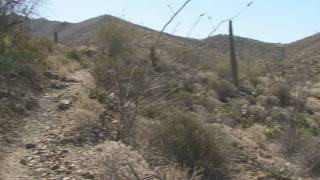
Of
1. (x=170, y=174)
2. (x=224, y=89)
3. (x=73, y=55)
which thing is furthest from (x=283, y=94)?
(x=170, y=174)

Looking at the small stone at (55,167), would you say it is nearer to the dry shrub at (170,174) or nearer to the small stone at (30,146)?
the small stone at (30,146)

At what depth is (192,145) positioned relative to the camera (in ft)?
46.5

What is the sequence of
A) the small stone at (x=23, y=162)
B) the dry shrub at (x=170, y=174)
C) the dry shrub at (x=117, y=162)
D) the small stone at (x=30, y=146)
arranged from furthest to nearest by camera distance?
the small stone at (x=30, y=146) → the small stone at (x=23, y=162) → the dry shrub at (x=170, y=174) → the dry shrub at (x=117, y=162)

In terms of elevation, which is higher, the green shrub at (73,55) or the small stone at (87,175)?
the green shrub at (73,55)

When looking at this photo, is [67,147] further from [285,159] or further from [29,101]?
[285,159]

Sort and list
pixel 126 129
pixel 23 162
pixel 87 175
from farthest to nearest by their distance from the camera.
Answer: pixel 126 129, pixel 23 162, pixel 87 175

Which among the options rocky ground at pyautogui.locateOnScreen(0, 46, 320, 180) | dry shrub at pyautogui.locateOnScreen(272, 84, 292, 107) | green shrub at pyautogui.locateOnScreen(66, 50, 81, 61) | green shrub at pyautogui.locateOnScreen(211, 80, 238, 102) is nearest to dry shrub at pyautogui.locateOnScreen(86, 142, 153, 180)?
rocky ground at pyautogui.locateOnScreen(0, 46, 320, 180)

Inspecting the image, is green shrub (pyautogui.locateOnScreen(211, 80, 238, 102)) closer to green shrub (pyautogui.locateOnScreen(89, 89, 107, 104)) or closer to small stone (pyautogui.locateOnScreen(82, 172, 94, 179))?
green shrub (pyautogui.locateOnScreen(89, 89, 107, 104))

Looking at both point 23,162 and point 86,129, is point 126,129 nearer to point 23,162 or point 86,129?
point 86,129

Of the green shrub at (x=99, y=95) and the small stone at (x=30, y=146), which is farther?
the green shrub at (x=99, y=95)

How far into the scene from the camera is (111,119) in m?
14.8

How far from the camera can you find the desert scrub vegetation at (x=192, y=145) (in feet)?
45.3

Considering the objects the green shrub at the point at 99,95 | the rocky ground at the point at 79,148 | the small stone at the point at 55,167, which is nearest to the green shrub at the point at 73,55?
the rocky ground at the point at 79,148

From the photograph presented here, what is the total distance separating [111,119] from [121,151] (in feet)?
10.3
